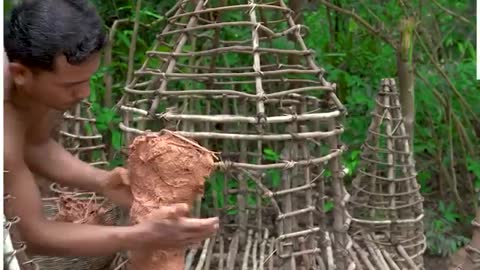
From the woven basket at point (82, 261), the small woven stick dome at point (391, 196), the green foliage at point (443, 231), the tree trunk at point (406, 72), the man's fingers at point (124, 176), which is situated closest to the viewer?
the man's fingers at point (124, 176)

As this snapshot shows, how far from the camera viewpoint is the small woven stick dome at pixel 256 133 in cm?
166

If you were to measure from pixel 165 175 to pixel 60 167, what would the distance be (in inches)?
11.9

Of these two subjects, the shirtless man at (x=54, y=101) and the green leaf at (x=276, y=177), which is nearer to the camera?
the shirtless man at (x=54, y=101)

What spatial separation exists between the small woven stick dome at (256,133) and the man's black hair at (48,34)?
1.19 ft

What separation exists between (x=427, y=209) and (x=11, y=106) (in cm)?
186

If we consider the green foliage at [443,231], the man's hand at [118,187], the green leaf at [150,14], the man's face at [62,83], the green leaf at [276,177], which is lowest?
the green foliage at [443,231]

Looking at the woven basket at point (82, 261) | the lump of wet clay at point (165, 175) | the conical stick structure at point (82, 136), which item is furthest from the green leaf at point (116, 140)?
the lump of wet clay at point (165, 175)

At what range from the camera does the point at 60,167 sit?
145 cm

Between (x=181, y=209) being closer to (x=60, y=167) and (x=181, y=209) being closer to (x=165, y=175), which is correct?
(x=165, y=175)

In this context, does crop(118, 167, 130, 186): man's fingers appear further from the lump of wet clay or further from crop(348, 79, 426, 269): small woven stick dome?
crop(348, 79, 426, 269): small woven stick dome

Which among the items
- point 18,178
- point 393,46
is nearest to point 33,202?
point 18,178

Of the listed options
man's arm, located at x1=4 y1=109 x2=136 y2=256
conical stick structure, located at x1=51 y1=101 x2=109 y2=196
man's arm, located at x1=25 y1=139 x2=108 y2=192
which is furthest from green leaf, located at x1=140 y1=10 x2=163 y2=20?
man's arm, located at x1=4 y1=109 x2=136 y2=256

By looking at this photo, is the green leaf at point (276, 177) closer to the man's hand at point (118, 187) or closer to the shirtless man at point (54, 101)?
the man's hand at point (118, 187)

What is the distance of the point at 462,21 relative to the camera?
272cm
